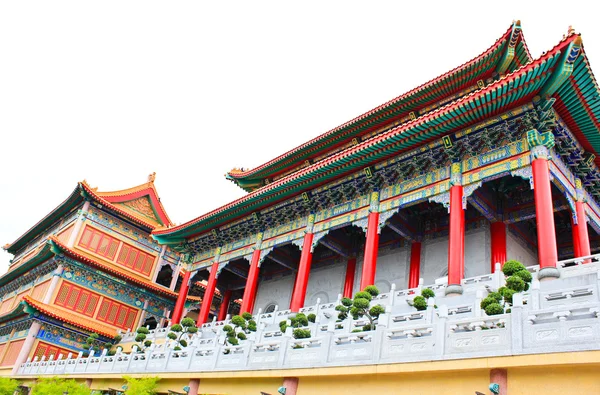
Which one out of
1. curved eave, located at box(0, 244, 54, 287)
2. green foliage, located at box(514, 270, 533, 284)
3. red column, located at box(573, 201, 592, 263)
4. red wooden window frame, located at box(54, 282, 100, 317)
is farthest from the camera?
curved eave, located at box(0, 244, 54, 287)

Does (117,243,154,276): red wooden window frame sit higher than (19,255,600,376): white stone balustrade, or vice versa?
(117,243,154,276): red wooden window frame

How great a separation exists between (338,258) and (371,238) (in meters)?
5.60

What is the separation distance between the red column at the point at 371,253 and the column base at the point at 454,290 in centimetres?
318

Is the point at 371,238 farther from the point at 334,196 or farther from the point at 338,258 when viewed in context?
the point at 338,258

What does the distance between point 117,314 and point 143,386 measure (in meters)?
16.1

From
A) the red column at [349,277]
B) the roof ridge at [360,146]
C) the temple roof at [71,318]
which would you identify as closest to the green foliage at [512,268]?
the roof ridge at [360,146]

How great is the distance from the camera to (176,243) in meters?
26.1

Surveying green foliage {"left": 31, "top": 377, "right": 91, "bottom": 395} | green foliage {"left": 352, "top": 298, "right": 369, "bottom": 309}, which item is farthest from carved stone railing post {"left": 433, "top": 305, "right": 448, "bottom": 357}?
green foliage {"left": 31, "top": 377, "right": 91, "bottom": 395}

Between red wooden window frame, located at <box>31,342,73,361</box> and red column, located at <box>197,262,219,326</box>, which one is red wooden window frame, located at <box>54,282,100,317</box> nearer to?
red wooden window frame, located at <box>31,342,73,361</box>

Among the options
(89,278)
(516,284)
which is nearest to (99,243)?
(89,278)

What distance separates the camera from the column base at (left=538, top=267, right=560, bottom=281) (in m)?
10.8

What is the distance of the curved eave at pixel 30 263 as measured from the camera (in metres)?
28.3

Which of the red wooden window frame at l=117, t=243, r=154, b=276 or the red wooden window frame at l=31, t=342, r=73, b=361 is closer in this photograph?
the red wooden window frame at l=31, t=342, r=73, b=361

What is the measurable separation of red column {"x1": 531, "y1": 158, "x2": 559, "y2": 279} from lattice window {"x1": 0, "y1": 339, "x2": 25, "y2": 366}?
25.9m
